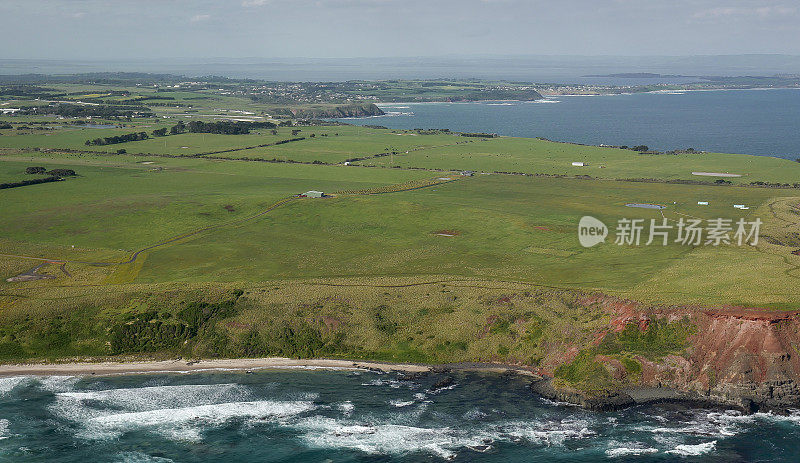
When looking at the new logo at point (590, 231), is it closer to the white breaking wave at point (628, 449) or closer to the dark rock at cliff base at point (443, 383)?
the dark rock at cliff base at point (443, 383)

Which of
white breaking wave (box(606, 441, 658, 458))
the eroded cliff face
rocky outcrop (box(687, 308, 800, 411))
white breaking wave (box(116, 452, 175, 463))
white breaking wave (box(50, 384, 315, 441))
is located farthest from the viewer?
the eroded cliff face

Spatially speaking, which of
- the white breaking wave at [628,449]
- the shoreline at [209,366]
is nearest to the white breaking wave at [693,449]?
the white breaking wave at [628,449]

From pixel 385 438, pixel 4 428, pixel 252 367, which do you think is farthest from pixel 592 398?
pixel 4 428

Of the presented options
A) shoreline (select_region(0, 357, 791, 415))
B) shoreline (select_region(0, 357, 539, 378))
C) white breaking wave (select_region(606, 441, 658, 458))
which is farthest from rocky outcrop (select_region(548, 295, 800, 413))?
shoreline (select_region(0, 357, 539, 378))

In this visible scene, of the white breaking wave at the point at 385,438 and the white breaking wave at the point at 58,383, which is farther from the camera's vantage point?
the white breaking wave at the point at 58,383

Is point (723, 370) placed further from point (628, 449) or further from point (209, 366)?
point (209, 366)

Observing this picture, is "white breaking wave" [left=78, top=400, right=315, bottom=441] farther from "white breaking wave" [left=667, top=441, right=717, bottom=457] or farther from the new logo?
the new logo
